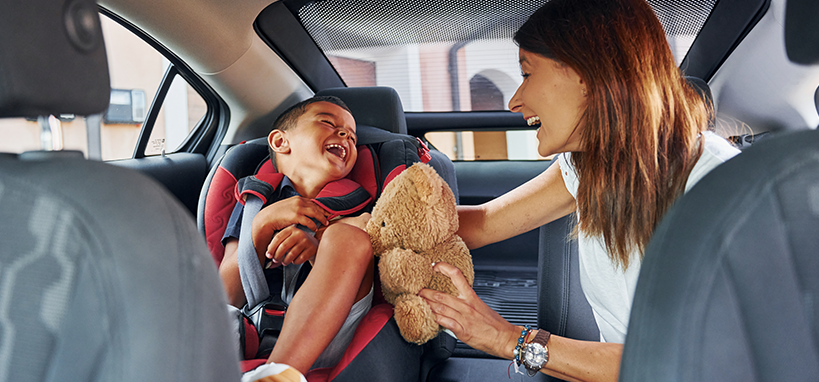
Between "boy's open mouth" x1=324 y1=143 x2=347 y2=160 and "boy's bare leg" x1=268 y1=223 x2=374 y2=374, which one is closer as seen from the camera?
"boy's bare leg" x1=268 y1=223 x2=374 y2=374

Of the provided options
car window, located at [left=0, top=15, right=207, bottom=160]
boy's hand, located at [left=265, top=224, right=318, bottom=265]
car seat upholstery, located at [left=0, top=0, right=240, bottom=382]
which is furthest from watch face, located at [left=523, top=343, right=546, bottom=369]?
car window, located at [left=0, top=15, right=207, bottom=160]

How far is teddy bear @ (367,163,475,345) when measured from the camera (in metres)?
1.20

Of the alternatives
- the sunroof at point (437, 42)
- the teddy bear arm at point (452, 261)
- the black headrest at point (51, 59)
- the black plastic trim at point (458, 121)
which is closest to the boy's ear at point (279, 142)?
the teddy bear arm at point (452, 261)

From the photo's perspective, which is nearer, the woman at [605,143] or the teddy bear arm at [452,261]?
the woman at [605,143]

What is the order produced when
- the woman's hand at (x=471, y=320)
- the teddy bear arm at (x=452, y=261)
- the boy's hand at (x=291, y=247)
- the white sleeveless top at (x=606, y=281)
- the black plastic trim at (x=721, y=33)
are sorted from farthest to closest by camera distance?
the black plastic trim at (x=721, y=33) → the boy's hand at (x=291, y=247) → the teddy bear arm at (x=452, y=261) → the woman's hand at (x=471, y=320) → the white sleeveless top at (x=606, y=281)

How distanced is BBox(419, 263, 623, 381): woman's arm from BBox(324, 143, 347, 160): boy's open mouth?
62cm

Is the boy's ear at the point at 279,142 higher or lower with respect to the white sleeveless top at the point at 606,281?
higher

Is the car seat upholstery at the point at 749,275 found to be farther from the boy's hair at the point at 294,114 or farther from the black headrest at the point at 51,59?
the boy's hair at the point at 294,114

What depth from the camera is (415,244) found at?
1242 mm

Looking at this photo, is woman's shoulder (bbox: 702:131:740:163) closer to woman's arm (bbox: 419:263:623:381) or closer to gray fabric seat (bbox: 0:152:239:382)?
woman's arm (bbox: 419:263:623:381)

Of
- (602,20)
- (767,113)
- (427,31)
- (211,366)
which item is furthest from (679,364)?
(427,31)

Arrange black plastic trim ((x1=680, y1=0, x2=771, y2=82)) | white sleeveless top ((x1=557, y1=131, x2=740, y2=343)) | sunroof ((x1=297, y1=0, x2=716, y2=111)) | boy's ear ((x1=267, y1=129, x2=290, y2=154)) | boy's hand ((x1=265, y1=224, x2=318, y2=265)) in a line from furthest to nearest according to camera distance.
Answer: sunroof ((x1=297, y1=0, x2=716, y2=111))
black plastic trim ((x1=680, y1=0, x2=771, y2=82))
boy's ear ((x1=267, y1=129, x2=290, y2=154))
boy's hand ((x1=265, y1=224, x2=318, y2=265))
white sleeveless top ((x1=557, y1=131, x2=740, y2=343))

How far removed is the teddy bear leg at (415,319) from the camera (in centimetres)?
119

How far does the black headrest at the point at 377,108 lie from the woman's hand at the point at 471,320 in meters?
0.95
